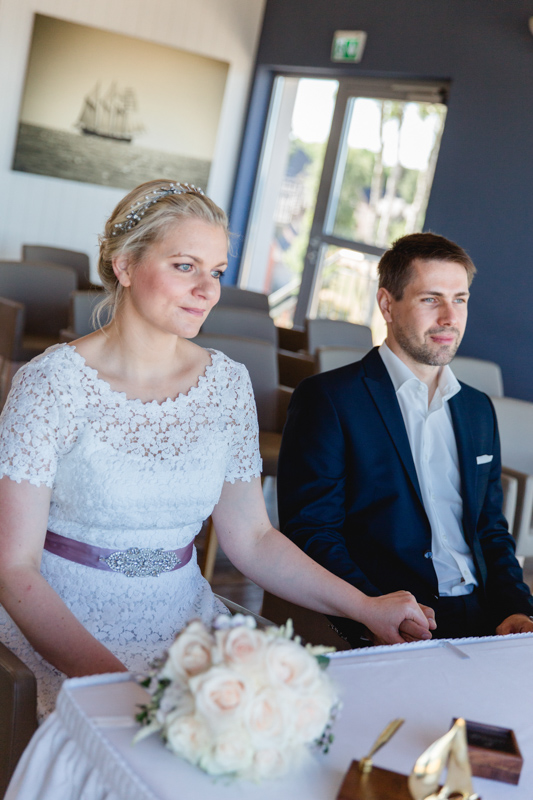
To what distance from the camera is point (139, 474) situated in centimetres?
166

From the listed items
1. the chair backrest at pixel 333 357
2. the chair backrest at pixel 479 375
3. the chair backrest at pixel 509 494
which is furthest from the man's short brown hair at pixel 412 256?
the chair backrest at pixel 479 375

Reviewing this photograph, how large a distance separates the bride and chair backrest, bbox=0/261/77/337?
10.3 feet

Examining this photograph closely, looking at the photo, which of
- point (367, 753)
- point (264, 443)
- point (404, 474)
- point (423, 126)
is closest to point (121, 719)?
point (367, 753)

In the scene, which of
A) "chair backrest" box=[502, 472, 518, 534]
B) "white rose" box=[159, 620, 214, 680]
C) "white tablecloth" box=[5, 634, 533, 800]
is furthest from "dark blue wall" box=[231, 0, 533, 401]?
"white rose" box=[159, 620, 214, 680]

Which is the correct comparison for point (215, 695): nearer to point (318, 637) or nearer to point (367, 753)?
point (367, 753)

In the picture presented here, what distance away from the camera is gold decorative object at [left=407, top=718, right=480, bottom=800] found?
3.20 feet

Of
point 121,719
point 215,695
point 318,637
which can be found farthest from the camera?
point 318,637

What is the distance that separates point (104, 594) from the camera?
1.69 metres

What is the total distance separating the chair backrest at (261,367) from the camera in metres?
3.77

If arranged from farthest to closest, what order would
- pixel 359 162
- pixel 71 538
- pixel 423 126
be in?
pixel 359 162 < pixel 423 126 < pixel 71 538

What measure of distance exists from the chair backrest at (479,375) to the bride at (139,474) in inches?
106

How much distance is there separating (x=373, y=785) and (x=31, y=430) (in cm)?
90

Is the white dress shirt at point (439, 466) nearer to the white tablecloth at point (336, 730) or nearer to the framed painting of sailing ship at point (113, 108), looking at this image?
the white tablecloth at point (336, 730)

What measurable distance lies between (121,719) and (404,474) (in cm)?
120
